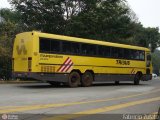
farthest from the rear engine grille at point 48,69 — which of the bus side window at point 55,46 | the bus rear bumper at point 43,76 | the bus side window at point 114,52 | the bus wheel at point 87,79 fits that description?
the bus side window at point 114,52

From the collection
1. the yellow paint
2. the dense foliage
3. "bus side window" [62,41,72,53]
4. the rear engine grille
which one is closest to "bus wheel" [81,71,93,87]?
the yellow paint

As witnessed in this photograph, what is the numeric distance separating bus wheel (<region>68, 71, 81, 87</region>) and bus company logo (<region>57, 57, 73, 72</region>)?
534 mm

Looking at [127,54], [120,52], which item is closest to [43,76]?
[120,52]

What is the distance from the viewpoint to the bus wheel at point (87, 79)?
26.4m

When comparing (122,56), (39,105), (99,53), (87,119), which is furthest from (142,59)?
(87,119)

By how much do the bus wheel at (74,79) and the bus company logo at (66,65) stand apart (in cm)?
53

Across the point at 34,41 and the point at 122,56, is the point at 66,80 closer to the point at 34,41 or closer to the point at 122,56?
the point at 34,41

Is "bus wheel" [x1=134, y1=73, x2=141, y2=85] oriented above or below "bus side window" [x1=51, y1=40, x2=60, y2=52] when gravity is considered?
below

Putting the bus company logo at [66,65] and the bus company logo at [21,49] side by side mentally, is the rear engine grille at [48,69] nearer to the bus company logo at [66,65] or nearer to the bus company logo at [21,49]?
the bus company logo at [66,65]

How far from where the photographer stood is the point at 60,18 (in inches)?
1437

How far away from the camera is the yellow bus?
76.2ft

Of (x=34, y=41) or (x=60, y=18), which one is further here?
(x=60, y=18)

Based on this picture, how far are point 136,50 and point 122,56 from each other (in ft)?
7.44

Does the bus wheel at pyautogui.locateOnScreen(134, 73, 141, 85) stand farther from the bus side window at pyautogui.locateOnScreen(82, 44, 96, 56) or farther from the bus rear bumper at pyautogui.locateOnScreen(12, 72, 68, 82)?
the bus rear bumper at pyautogui.locateOnScreen(12, 72, 68, 82)
